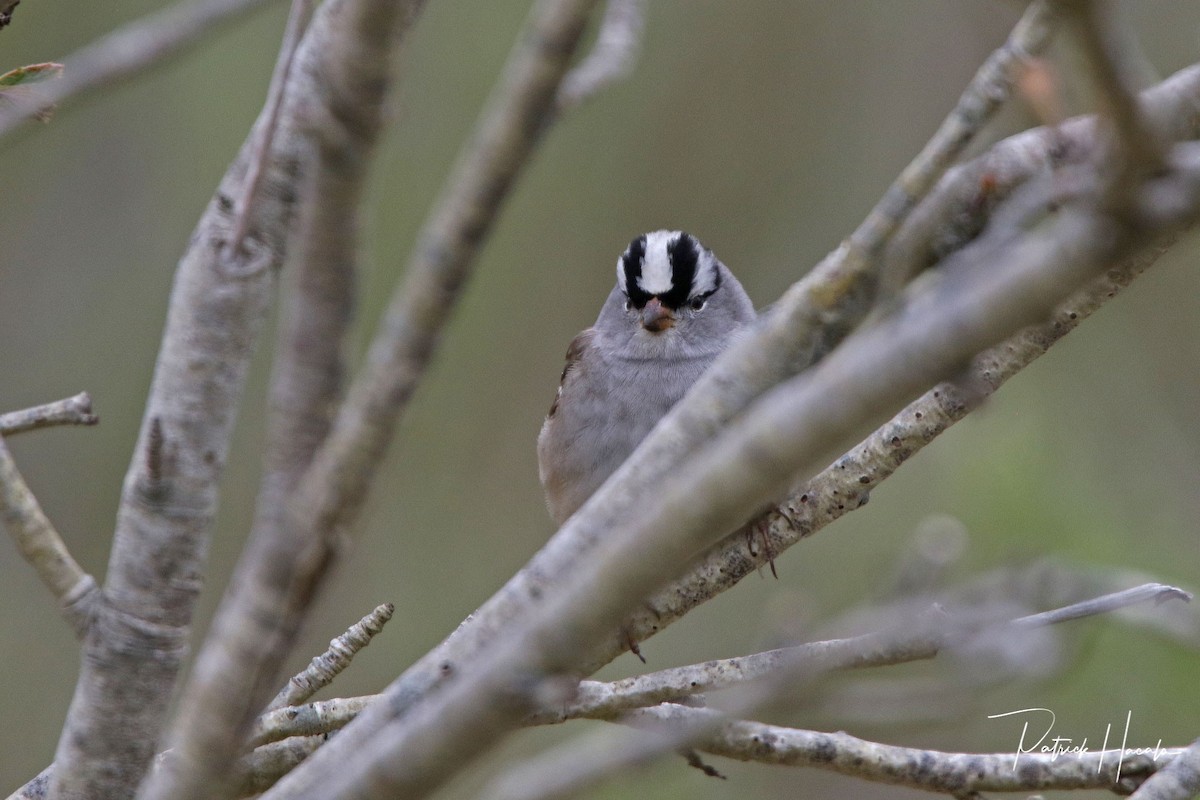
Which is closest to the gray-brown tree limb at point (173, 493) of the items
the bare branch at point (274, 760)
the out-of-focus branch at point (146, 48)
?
the bare branch at point (274, 760)

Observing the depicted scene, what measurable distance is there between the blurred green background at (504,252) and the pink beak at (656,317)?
2.52m

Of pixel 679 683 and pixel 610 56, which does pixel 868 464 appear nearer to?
pixel 679 683

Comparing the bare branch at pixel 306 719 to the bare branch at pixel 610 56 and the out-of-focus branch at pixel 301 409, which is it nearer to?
the out-of-focus branch at pixel 301 409

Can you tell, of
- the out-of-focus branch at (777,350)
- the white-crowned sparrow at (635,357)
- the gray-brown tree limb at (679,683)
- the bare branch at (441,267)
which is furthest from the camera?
the white-crowned sparrow at (635,357)

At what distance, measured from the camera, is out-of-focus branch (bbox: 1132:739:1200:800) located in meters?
2.28

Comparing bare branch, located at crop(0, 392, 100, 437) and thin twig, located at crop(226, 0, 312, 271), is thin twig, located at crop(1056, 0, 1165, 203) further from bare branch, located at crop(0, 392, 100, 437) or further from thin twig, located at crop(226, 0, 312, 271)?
bare branch, located at crop(0, 392, 100, 437)

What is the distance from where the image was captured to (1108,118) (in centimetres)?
108

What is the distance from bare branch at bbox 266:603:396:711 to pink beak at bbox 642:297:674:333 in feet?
7.86

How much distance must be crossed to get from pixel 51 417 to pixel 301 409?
92 centimetres

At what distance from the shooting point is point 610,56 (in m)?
2.17

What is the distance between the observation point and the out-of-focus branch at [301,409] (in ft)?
4.62

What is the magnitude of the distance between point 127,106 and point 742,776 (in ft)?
16.9

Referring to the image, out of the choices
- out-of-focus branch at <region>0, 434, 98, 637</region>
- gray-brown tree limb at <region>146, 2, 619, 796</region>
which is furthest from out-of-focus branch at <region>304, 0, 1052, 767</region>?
out-of-focus branch at <region>0, 434, 98, 637</region>

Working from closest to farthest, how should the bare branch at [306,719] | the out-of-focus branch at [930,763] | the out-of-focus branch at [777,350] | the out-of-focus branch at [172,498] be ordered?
the out-of-focus branch at [777,350], the out-of-focus branch at [172,498], the bare branch at [306,719], the out-of-focus branch at [930,763]
